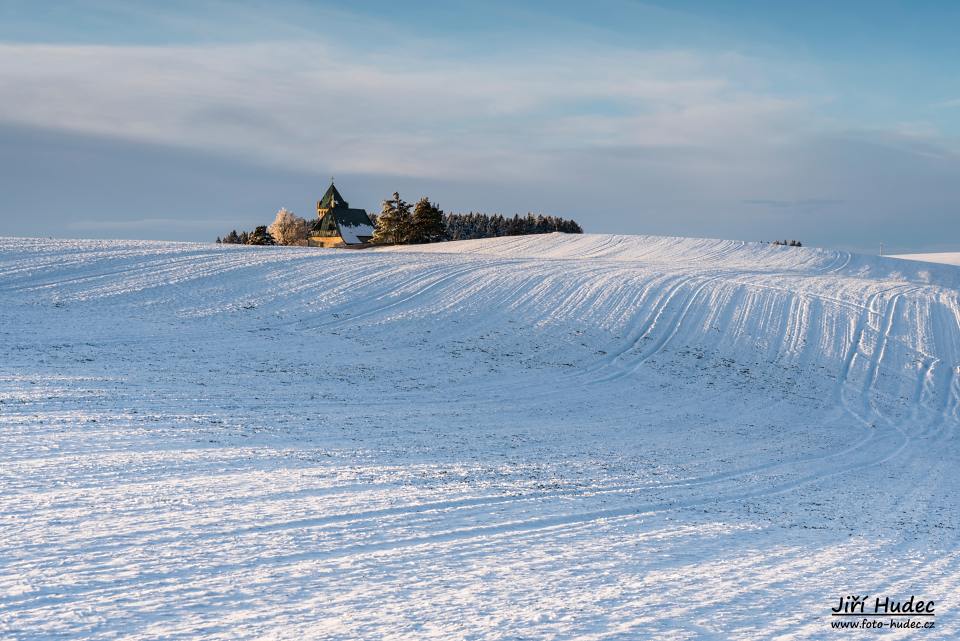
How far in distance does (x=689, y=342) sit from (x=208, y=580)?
27.6m

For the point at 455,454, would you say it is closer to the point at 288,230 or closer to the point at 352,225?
the point at 352,225

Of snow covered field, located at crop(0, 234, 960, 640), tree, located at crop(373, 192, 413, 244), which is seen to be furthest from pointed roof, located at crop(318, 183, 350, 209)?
snow covered field, located at crop(0, 234, 960, 640)

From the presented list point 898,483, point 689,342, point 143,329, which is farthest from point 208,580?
point 689,342

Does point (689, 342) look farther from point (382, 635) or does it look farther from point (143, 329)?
point (382, 635)

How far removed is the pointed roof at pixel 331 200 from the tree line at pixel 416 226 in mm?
3098

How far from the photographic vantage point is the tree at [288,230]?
121 metres

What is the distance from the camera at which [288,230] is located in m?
121

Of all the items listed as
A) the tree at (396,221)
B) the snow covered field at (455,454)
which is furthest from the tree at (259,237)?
the snow covered field at (455,454)

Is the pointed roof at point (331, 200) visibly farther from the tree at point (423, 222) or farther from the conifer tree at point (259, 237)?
the tree at point (423, 222)

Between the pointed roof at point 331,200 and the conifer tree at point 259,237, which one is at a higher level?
the pointed roof at point 331,200

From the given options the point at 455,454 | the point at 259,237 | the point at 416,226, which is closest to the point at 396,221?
the point at 416,226

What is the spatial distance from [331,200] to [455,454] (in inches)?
4099

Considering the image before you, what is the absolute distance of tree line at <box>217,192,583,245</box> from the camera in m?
87.1

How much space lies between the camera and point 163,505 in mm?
12047
